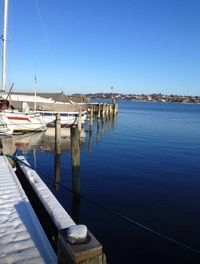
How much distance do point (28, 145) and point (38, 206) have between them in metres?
15.9

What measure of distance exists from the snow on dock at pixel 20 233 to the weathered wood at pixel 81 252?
1233mm

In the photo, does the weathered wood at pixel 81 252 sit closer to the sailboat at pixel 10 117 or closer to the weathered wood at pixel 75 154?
the weathered wood at pixel 75 154

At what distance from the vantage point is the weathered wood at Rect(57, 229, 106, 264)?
3.58 m

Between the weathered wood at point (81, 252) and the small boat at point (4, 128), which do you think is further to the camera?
the small boat at point (4, 128)

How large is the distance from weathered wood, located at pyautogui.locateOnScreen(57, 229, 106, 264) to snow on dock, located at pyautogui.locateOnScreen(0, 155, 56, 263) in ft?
4.05

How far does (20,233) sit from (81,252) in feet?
8.39

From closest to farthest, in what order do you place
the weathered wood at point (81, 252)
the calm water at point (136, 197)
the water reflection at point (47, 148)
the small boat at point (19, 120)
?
the weathered wood at point (81, 252)
the calm water at point (136, 197)
the water reflection at point (47, 148)
the small boat at point (19, 120)

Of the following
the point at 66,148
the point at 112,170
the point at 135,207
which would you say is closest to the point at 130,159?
the point at 112,170

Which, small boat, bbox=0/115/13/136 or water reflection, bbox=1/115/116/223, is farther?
small boat, bbox=0/115/13/136

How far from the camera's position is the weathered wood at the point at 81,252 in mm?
3578

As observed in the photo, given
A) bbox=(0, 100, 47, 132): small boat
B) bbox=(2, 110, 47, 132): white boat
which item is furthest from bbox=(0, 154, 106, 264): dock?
bbox=(2, 110, 47, 132): white boat

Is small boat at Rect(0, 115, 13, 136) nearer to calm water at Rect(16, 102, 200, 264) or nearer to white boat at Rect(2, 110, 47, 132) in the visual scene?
white boat at Rect(2, 110, 47, 132)

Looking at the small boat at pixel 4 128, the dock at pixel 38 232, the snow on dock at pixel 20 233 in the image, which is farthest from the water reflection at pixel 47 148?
the snow on dock at pixel 20 233

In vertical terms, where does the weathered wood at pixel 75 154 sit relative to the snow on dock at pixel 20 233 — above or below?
above
